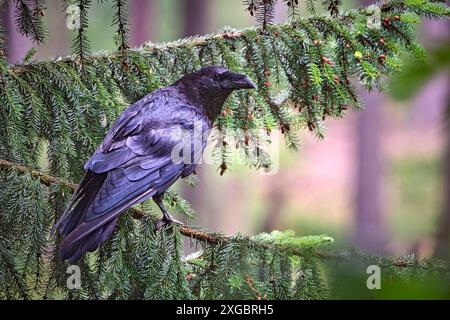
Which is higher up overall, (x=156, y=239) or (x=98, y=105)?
(x=98, y=105)

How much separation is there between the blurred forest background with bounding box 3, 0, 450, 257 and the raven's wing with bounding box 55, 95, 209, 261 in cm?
608

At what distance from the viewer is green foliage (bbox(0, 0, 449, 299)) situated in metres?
2.04

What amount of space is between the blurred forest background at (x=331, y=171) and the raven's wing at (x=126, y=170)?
19.9 ft

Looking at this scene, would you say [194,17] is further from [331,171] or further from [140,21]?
[331,171]

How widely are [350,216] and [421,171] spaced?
2.96m

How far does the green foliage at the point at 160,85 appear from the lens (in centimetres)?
204

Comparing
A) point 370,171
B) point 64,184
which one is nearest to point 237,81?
point 64,184

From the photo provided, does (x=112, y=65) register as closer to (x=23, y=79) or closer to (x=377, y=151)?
(x=23, y=79)

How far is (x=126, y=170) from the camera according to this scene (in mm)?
2053

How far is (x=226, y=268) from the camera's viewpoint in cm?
205

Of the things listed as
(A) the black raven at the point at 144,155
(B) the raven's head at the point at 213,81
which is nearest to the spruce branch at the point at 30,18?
(A) the black raven at the point at 144,155

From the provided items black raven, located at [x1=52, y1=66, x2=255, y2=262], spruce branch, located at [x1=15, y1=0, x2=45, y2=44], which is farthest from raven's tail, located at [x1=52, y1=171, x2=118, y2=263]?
spruce branch, located at [x1=15, y1=0, x2=45, y2=44]

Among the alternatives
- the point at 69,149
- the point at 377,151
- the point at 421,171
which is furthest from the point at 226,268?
the point at 421,171

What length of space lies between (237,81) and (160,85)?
37 cm
